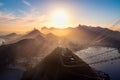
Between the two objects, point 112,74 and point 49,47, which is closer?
point 112,74

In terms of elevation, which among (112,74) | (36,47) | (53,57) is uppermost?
(36,47)

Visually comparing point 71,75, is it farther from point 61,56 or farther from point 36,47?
point 36,47

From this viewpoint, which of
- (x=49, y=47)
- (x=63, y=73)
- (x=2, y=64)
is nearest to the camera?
(x=63, y=73)

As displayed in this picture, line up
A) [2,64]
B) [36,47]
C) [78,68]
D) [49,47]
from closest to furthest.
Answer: [78,68]
[2,64]
[36,47]
[49,47]

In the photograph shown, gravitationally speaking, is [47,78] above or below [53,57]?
below

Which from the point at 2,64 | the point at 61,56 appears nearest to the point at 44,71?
the point at 61,56

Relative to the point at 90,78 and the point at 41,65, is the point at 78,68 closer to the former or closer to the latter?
the point at 90,78

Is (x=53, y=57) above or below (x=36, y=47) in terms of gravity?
below

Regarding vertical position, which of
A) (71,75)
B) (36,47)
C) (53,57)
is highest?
(36,47)

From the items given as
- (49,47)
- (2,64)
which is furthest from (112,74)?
(49,47)
